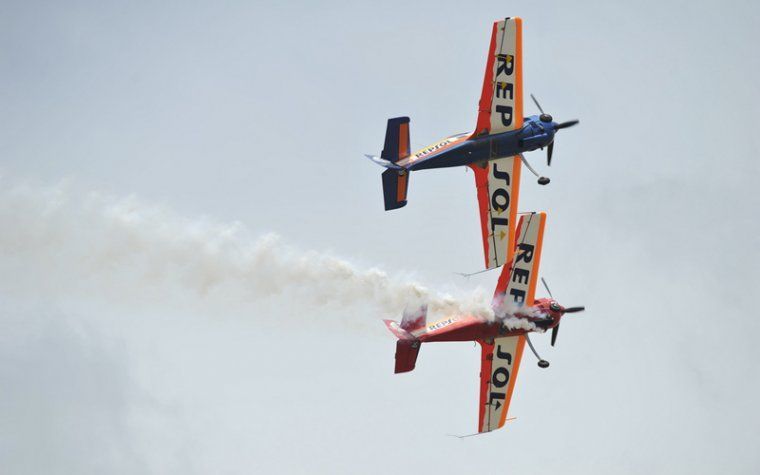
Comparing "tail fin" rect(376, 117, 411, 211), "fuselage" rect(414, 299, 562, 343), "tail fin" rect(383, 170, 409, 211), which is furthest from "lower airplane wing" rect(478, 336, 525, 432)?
"tail fin" rect(376, 117, 411, 211)

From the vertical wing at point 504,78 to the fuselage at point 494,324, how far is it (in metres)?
5.68

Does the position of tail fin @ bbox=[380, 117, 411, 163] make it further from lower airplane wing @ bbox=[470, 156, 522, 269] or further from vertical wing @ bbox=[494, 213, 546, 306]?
vertical wing @ bbox=[494, 213, 546, 306]

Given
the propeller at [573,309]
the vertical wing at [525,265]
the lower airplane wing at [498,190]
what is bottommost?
the propeller at [573,309]

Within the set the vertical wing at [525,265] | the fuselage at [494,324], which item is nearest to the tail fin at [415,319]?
the fuselage at [494,324]

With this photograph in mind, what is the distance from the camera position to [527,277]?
4869cm

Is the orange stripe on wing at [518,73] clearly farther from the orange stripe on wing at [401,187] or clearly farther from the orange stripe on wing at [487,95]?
the orange stripe on wing at [401,187]

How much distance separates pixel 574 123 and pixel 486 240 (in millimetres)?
4541

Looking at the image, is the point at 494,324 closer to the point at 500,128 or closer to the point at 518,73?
the point at 500,128

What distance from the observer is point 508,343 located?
4962cm

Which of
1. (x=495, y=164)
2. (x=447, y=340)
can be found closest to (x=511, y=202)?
(x=495, y=164)

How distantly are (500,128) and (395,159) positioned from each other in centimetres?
330

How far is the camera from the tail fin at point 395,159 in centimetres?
4838

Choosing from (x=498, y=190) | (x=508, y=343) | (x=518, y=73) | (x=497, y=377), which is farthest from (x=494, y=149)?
(x=497, y=377)

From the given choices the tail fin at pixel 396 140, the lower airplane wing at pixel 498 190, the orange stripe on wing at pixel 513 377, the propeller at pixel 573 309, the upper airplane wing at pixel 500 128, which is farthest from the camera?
the orange stripe on wing at pixel 513 377
